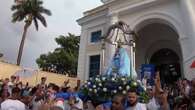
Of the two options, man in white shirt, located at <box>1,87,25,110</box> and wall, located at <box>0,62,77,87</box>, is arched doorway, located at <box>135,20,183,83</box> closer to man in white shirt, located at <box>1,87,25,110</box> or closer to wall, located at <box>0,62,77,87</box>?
wall, located at <box>0,62,77,87</box>

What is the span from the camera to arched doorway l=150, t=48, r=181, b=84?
18.4 meters

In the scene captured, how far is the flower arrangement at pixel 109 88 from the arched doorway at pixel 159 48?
1241 cm

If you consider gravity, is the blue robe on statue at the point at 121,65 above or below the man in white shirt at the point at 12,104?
above

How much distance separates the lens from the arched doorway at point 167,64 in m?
18.4

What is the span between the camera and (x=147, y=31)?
1959 centimetres

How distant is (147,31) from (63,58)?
19903 millimetres

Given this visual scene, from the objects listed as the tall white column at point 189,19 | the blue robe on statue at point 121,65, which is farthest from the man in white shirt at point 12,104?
the tall white column at point 189,19

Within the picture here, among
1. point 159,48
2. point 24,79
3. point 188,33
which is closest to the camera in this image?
point 188,33

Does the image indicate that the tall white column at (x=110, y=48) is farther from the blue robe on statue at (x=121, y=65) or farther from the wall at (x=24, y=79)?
the blue robe on statue at (x=121, y=65)

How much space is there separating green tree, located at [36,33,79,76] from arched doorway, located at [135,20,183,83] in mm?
18745

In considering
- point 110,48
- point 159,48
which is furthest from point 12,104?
point 159,48

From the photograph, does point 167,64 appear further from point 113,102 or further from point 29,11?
point 29,11

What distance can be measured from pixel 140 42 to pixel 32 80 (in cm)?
859

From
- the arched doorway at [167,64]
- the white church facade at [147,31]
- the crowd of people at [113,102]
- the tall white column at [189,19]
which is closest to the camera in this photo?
the crowd of people at [113,102]
